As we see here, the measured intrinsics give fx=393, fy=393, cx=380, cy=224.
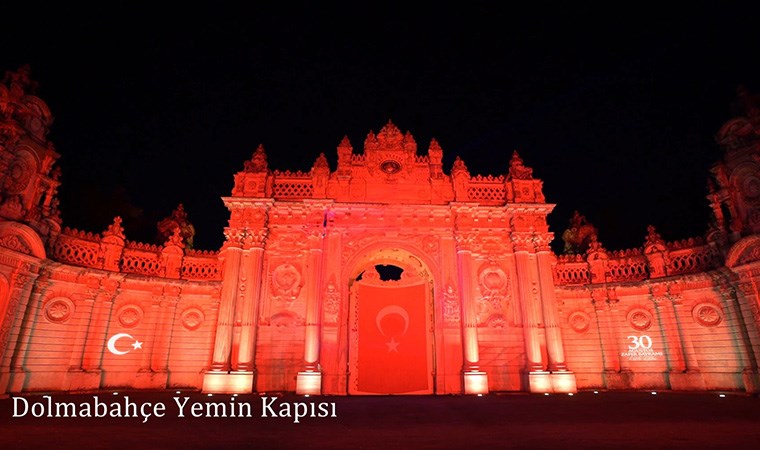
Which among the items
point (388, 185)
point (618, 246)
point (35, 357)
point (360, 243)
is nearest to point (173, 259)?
point (35, 357)

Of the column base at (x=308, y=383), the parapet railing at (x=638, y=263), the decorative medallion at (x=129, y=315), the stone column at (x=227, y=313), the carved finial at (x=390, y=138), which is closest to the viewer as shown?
the column base at (x=308, y=383)

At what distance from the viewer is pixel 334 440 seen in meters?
6.47

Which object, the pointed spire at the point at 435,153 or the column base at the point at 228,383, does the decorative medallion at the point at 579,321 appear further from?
the column base at the point at 228,383

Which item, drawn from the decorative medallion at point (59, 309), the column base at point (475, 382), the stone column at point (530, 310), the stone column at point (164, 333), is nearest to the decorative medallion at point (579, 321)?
the stone column at point (530, 310)

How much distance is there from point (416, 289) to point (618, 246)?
16.3 metres

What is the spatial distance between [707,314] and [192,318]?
75.0 feet

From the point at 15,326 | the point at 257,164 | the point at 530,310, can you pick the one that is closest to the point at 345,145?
the point at 257,164

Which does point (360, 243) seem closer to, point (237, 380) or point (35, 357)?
point (237, 380)

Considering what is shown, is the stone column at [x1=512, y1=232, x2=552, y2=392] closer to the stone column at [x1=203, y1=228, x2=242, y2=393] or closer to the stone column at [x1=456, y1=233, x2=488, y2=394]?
the stone column at [x1=456, y1=233, x2=488, y2=394]

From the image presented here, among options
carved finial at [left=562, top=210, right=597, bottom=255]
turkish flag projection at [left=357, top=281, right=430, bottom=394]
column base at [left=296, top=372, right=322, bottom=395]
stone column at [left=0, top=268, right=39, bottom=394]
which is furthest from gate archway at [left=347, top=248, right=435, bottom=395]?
stone column at [left=0, top=268, right=39, bottom=394]

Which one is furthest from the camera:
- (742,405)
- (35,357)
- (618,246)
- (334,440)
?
(618,246)

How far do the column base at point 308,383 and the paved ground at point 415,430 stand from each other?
5030mm

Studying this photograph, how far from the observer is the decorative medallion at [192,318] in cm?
1838

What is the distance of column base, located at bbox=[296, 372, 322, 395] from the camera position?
15.3 metres
